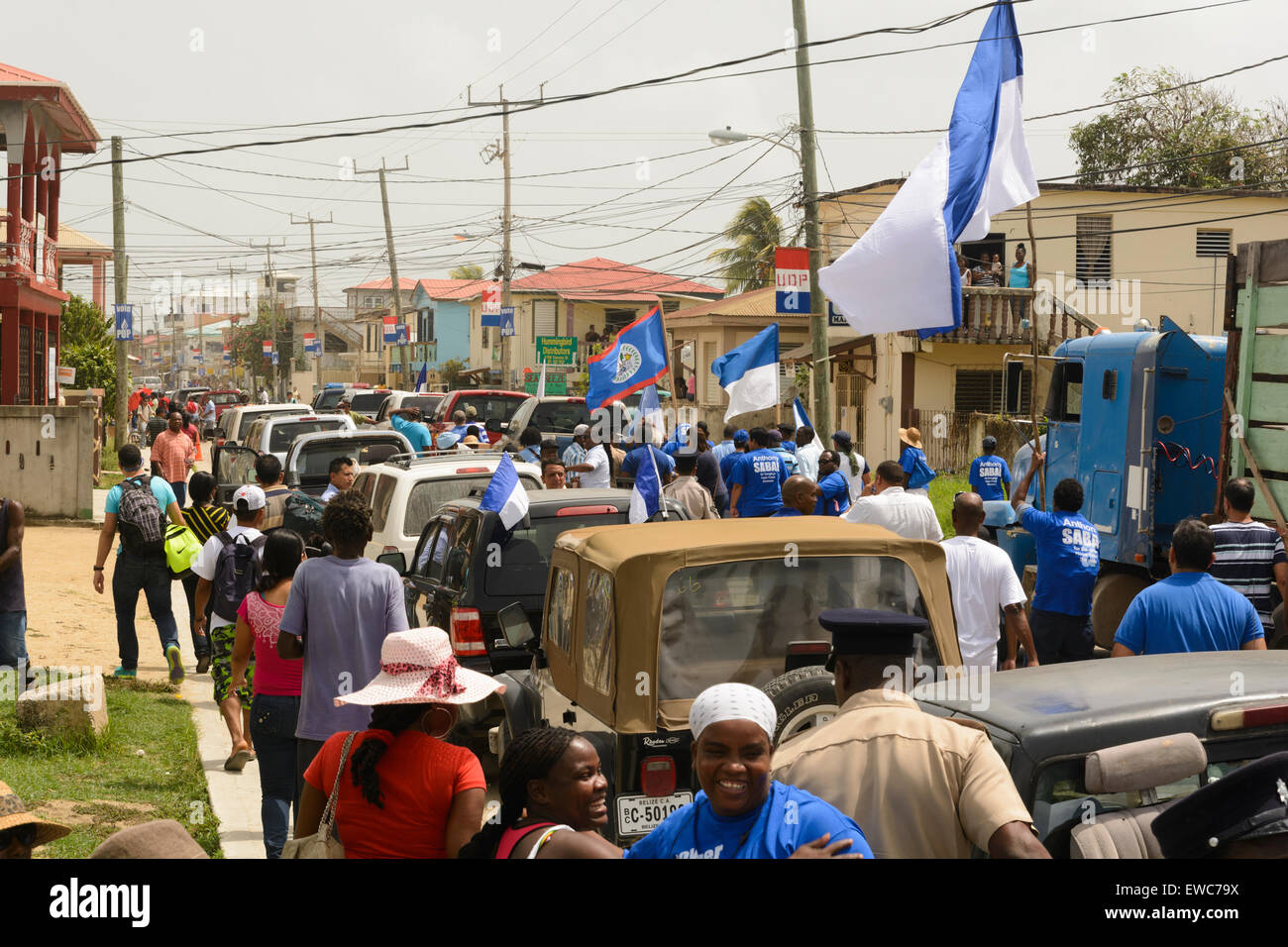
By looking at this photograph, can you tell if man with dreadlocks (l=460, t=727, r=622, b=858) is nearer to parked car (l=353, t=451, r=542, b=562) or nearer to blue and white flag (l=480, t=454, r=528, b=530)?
blue and white flag (l=480, t=454, r=528, b=530)

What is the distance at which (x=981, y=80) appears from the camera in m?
10.5

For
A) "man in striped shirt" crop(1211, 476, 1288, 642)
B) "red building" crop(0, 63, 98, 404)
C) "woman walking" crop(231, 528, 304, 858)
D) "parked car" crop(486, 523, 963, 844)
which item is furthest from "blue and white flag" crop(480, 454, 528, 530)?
"red building" crop(0, 63, 98, 404)

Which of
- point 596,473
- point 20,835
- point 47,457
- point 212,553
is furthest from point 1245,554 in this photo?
point 47,457

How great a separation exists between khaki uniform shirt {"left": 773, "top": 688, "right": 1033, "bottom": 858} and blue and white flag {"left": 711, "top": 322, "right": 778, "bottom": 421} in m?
11.3

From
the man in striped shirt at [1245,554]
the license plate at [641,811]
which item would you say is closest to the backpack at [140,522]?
the license plate at [641,811]

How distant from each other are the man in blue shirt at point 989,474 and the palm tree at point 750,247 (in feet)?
122

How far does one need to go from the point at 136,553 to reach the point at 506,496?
4.30 metres

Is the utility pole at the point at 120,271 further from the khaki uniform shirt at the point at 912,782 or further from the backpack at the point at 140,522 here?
the khaki uniform shirt at the point at 912,782

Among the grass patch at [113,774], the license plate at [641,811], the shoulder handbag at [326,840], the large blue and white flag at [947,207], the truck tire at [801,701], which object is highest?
the large blue and white flag at [947,207]

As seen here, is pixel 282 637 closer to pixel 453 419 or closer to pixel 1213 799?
pixel 1213 799

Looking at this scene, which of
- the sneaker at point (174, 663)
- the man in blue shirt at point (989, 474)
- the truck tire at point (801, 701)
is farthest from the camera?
the man in blue shirt at point (989, 474)

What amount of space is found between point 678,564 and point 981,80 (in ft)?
21.3

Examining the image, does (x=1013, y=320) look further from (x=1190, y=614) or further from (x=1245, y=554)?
(x=1190, y=614)

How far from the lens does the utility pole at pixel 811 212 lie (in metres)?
18.2
